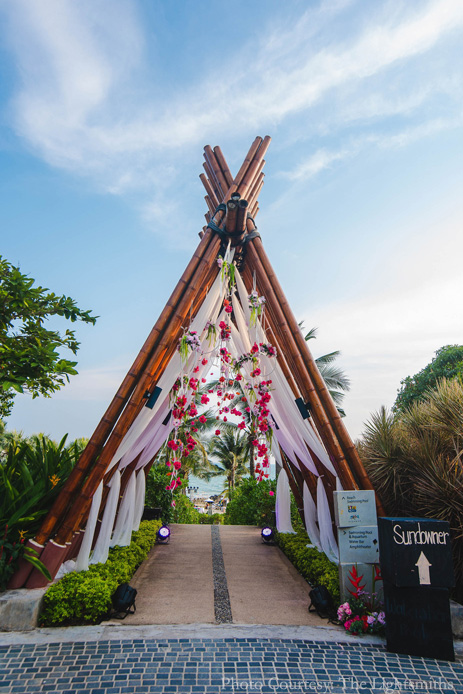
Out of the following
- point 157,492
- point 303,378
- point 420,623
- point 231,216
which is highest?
point 231,216

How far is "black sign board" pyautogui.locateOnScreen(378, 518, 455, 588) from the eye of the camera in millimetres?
3842

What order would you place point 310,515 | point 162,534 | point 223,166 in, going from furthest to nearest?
1. point 162,534
2. point 223,166
3. point 310,515

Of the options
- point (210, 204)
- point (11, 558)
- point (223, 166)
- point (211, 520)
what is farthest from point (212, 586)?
point (211, 520)

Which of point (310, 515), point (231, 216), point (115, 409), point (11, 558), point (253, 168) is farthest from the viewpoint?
point (310, 515)

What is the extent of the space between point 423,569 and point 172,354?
13.4 ft

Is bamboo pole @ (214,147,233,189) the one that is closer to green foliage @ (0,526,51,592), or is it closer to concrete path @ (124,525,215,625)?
green foliage @ (0,526,51,592)

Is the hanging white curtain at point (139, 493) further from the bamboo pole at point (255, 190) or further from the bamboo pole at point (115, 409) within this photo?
the bamboo pole at point (255, 190)

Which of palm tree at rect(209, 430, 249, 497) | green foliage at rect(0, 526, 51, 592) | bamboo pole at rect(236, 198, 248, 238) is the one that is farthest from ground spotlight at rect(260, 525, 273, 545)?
palm tree at rect(209, 430, 249, 497)

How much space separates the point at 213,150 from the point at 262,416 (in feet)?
16.1

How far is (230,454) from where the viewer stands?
24.9m

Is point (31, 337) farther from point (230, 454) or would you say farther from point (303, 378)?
point (230, 454)

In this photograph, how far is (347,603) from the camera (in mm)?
4355

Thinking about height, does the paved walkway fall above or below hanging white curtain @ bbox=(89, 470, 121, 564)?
below

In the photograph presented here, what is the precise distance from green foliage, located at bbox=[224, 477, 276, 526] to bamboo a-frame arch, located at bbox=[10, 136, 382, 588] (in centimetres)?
543
